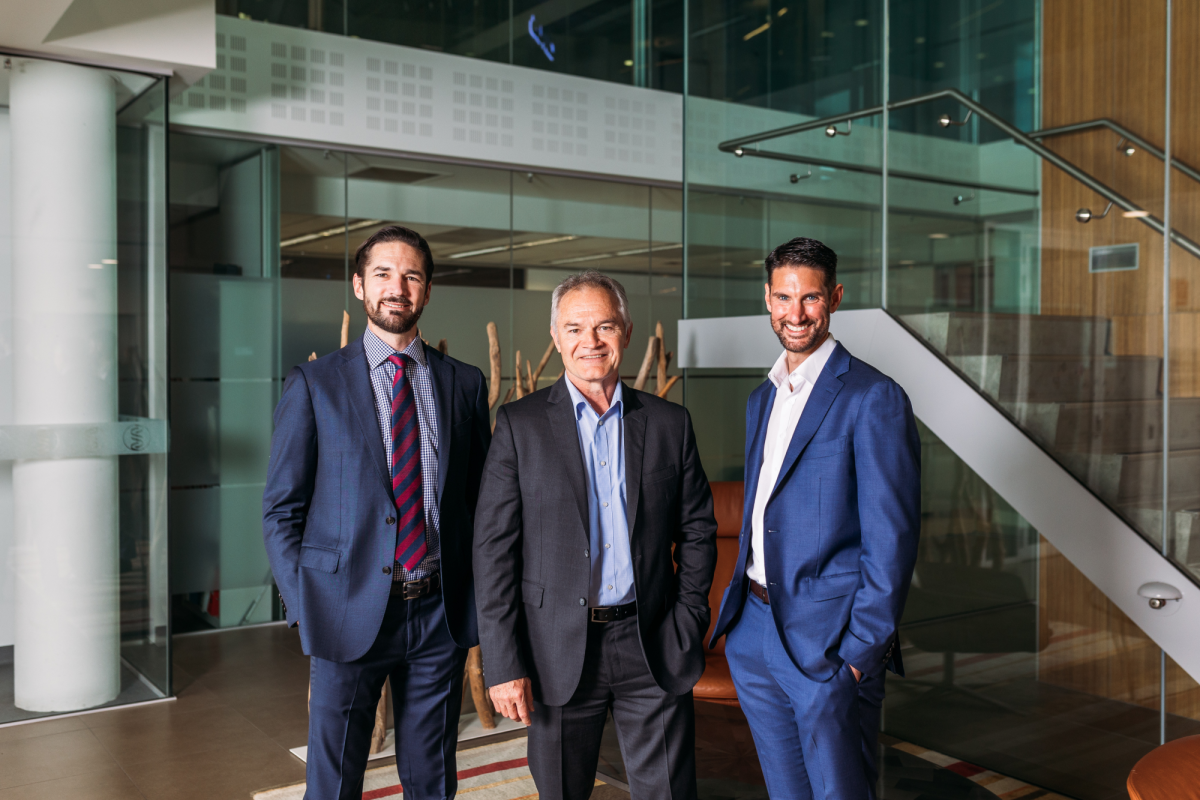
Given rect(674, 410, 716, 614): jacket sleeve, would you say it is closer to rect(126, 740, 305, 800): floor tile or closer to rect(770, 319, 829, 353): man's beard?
rect(770, 319, 829, 353): man's beard

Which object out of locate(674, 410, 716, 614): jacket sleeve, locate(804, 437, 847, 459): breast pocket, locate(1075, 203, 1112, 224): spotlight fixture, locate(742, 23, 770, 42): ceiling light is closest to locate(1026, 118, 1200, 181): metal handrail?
locate(1075, 203, 1112, 224): spotlight fixture

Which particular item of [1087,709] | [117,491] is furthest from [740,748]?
[117,491]

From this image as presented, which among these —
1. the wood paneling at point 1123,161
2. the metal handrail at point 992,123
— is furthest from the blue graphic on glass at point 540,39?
the wood paneling at point 1123,161

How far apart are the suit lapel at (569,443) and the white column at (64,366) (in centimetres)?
327

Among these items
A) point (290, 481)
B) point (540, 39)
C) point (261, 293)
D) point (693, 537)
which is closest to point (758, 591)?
point (693, 537)

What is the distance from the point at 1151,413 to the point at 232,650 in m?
4.75

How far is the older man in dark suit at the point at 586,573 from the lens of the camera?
7.07 ft

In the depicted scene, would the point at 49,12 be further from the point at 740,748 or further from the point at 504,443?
the point at 740,748

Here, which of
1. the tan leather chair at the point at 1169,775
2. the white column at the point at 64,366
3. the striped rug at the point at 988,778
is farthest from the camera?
the white column at the point at 64,366

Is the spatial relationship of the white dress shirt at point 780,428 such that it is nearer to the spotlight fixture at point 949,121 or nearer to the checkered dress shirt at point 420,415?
the checkered dress shirt at point 420,415

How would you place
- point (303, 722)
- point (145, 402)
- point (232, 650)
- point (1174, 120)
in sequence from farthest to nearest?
point (232, 650) < point (145, 402) < point (303, 722) < point (1174, 120)

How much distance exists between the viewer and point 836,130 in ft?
13.9

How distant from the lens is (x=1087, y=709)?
3.50 m

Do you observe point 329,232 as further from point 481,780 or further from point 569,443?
point 569,443
